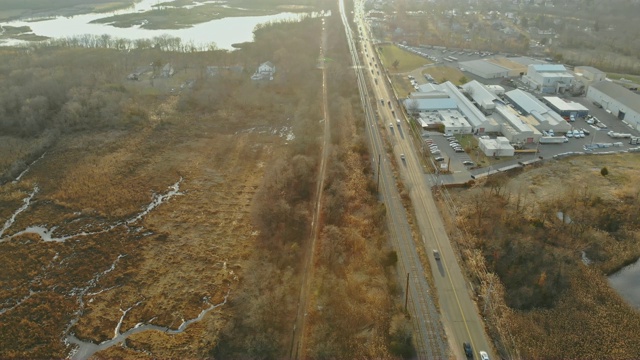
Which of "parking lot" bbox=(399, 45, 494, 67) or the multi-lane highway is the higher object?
"parking lot" bbox=(399, 45, 494, 67)

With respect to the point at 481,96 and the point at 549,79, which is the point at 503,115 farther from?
the point at 549,79

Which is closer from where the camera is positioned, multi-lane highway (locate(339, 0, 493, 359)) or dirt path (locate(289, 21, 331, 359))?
multi-lane highway (locate(339, 0, 493, 359))

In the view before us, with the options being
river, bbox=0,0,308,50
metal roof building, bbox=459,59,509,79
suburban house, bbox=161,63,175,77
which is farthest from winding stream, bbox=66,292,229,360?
river, bbox=0,0,308,50

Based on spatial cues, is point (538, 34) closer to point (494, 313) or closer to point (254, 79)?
point (254, 79)

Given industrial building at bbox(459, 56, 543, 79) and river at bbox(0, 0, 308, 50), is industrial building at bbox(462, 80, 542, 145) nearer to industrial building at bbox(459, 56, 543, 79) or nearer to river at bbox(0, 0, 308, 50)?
industrial building at bbox(459, 56, 543, 79)

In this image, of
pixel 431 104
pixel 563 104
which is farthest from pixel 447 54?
pixel 431 104

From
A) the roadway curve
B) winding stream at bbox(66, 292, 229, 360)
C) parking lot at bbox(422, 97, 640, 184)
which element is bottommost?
winding stream at bbox(66, 292, 229, 360)

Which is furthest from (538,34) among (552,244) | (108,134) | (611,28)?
(108,134)
